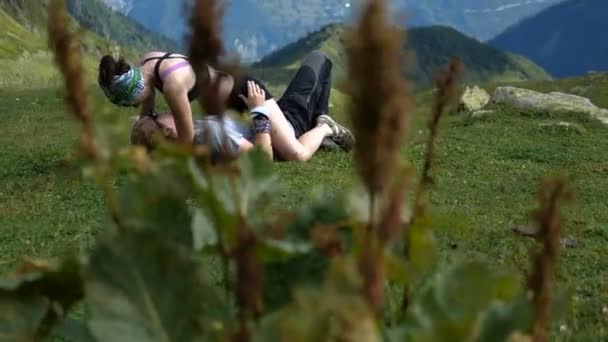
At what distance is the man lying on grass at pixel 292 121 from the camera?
1052cm

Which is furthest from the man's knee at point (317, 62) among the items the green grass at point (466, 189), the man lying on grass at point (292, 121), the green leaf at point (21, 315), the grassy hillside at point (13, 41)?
the grassy hillside at point (13, 41)

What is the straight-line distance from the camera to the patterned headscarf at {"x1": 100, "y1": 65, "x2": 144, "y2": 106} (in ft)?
30.9

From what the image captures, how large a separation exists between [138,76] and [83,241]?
255 cm

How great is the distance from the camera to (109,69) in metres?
9.42

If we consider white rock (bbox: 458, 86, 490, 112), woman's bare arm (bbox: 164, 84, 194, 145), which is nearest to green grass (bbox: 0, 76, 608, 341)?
woman's bare arm (bbox: 164, 84, 194, 145)

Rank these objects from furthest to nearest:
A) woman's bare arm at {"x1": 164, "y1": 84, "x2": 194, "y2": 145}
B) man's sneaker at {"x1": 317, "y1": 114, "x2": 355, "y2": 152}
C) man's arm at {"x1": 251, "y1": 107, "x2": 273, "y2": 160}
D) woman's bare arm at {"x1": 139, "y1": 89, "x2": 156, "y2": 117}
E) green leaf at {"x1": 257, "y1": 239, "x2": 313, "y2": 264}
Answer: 1. man's sneaker at {"x1": 317, "y1": 114, "x2": 355, "y2": 152}
2. man's arm at {"x1": 251, "y1": 107, "x2": 273, "y2": 160}
3. woman's bare arm at {"x1": 139, "y1": 89, "x2": 156, "y2": 117}
4. woman's bare arm at {"x1": 164, "y1": 84, "x2": 194, "y2": 145}
5. green leaf at {"x1": 257, "y1": 239, "x2": 313, "y2": 264}

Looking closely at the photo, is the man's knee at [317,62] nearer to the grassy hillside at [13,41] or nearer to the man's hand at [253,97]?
the man's hand at [253,97]

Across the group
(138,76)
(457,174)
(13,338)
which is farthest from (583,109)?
(13,338)

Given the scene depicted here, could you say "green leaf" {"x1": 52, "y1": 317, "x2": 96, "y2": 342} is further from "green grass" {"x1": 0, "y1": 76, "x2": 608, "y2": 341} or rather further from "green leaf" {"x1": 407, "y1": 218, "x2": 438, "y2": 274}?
"green leaf" {"x1": 407, "y1": 218, "x2": 438, "y2": 274}

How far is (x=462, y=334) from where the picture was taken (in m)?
1.47

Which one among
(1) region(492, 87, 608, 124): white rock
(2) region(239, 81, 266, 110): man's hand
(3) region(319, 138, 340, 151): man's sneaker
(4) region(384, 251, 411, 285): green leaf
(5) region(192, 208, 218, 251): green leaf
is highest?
(4) region(384, 251, 411, 285): green leaf

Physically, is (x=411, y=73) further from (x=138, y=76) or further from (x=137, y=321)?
(x=138, y=76)

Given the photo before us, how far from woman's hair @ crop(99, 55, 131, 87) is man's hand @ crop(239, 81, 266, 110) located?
195 centimetres

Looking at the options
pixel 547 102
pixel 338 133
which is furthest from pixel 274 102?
pixel 547 102
